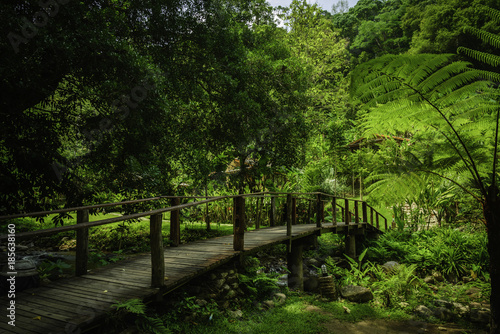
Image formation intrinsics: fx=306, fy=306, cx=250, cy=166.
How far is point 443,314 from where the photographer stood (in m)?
5.96

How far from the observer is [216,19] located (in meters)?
7.11

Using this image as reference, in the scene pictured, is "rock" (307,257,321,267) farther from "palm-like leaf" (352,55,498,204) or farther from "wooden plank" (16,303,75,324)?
"wooden plank" (16,303,75,324)

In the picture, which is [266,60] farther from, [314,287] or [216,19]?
[314,287]

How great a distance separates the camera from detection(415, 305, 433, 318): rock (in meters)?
6.06

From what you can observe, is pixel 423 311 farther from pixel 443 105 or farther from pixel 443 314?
pixel 443 105

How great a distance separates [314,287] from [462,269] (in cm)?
429

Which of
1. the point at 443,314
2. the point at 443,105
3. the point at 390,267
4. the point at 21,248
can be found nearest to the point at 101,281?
the point at 443,105

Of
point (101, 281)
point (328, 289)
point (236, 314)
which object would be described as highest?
point (101, 281)

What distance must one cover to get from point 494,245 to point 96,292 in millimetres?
5048

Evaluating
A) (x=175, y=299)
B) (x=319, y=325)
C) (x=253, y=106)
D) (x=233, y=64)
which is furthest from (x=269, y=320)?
(x=233, y=64)

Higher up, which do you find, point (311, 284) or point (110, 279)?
point (110, 279)

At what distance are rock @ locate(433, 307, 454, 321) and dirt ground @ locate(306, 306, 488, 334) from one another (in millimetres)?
282

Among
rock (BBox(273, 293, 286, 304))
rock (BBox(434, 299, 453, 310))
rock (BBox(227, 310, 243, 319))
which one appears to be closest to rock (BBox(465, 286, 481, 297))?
rock (BBox(434, 299, 453, 310))

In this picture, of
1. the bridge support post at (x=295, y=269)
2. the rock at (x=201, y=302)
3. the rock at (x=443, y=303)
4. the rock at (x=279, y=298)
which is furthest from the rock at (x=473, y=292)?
the rock at (x=201, y=302)
